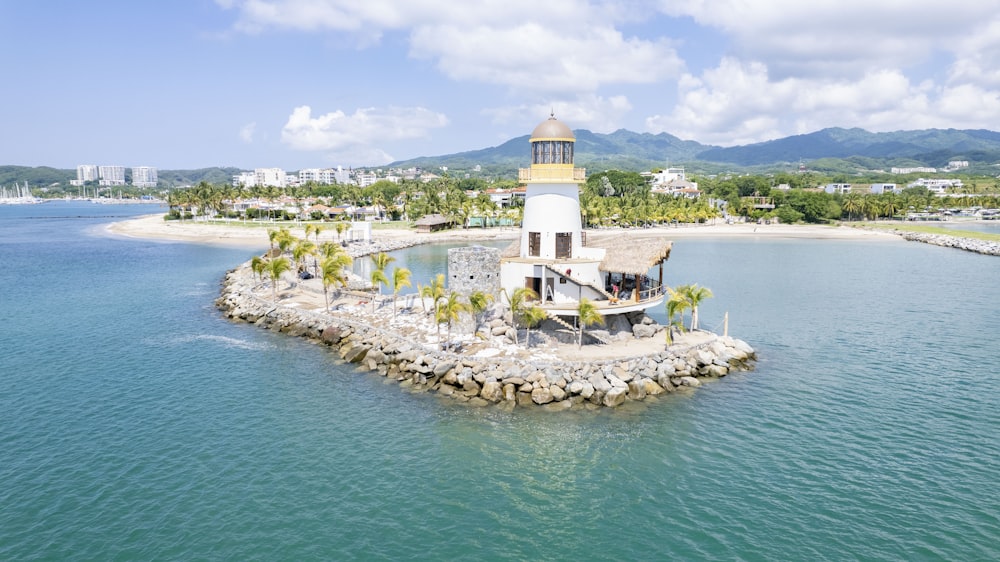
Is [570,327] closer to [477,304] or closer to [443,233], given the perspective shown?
[477,304]

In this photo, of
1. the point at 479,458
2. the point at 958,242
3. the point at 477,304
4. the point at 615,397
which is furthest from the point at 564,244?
the point at 958,242

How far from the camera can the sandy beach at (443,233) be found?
124812 millimetres

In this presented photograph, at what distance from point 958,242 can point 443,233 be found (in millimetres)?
104824

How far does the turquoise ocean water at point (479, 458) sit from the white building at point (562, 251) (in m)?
9.34

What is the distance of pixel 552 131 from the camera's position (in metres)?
40.3

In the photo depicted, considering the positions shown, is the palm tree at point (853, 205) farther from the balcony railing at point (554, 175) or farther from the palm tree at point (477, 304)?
the palm tree at point (477, 304)

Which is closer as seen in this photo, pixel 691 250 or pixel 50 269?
pixel 50 269

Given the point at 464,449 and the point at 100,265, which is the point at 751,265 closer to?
the point at 464,449

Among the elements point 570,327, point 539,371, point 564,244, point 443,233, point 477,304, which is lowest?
point 539,371

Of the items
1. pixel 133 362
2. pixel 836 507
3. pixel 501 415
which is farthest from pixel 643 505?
pixel 133 362

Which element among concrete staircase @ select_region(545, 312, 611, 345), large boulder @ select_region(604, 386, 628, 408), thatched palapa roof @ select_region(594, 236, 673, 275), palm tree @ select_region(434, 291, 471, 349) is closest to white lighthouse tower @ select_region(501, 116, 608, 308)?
thatched palapa roof @ select_region(594, 236, 673, 275)

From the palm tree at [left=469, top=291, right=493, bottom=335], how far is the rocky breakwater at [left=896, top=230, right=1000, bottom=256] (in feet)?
344

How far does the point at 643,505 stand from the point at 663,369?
1314 centimetres

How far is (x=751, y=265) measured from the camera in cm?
8600
